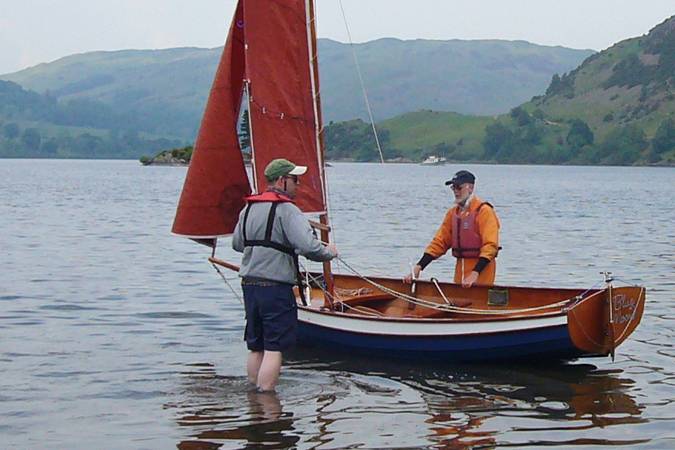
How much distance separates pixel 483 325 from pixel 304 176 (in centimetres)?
352

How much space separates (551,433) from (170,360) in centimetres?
623

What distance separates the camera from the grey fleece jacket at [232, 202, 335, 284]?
11.8 metres

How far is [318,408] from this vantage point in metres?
12.7

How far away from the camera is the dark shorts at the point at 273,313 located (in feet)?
39.4

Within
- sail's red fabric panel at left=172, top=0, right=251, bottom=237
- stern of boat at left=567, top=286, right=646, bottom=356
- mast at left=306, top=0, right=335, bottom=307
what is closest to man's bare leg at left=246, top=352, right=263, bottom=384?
mast at left=306, top=0, right=335, bottom=307

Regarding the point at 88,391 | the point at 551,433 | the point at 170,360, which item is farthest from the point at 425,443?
the point at 170,360

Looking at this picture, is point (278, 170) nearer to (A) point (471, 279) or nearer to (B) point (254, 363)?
(B) point (254, 363)

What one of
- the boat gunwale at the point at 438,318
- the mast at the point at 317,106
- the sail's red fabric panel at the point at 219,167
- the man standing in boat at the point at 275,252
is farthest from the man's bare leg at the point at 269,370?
the sail's red fabric panel at the point at 219,167

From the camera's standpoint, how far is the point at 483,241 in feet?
50.2

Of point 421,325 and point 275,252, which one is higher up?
point 275,252

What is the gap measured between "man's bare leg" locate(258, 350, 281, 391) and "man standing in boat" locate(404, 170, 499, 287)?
12.8 ft

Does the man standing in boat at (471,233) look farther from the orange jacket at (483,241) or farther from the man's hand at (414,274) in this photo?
the man's hand at (414,274)

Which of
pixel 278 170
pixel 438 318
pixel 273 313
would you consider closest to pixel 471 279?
pixel 438 318

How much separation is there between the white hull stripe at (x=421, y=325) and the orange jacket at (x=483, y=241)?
1409 millimetres
